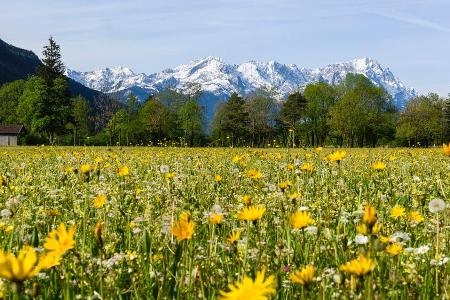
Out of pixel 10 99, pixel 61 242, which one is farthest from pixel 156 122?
pixel 61 242

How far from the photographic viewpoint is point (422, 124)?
95250 mm

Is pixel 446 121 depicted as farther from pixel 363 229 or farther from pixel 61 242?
pixel 61 242

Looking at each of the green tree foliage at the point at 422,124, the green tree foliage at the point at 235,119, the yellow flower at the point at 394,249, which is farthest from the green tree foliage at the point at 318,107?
the yellow flower at the point at 394,249

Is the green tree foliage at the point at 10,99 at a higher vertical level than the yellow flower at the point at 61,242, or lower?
higher

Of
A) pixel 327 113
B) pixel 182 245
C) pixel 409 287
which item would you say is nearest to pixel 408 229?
pixel 409 287

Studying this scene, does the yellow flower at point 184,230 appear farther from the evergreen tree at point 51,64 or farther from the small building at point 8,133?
the small building at point 8,133

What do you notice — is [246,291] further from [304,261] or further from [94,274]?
[304,261]

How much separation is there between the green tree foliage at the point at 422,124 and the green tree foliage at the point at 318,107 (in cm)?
1505

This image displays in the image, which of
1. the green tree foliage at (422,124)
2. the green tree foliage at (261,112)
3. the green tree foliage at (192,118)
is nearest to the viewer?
the green tree foliage at (422,124)

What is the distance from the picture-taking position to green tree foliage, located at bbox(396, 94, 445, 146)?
93.4 metres

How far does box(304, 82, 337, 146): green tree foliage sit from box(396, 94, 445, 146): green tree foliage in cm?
1505

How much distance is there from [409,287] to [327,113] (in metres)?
102

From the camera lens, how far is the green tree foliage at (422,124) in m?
93.4

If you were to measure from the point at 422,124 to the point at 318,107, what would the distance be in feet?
69.2
